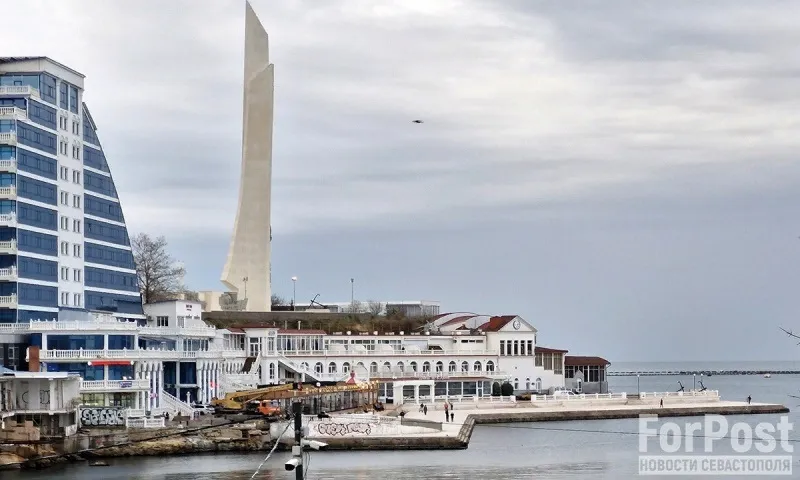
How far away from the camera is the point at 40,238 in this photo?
75.2 m

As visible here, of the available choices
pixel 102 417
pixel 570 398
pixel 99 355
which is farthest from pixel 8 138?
pixel 570 398

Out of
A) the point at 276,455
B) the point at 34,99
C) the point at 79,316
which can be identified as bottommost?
the point at 276,455

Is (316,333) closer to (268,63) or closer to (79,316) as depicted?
(268,63)

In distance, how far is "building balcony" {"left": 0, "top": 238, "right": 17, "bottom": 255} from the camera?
72.5m

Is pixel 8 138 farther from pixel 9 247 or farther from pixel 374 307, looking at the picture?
pixel 374 307

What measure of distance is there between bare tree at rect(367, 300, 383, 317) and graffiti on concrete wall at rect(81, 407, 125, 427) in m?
67.5

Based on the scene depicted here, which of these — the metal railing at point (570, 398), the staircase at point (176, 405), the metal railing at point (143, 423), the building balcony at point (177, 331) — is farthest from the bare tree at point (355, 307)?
the metal railing at point (143, 423)

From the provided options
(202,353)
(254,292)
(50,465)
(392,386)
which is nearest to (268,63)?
(254,292)

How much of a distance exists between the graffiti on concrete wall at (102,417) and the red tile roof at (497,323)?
163ft

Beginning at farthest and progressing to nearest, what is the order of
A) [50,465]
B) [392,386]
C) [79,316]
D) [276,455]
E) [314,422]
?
1. [392,386]
2. [79,316]
3. [314,422]
4. [276,455]
5. [50,465]

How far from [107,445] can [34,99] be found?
66.7 feet

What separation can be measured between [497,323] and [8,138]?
2047 inches

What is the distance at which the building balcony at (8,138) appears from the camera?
72.9 meters

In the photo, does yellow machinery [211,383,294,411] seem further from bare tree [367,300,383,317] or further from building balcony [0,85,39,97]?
bare tree [367,300,383,317]
